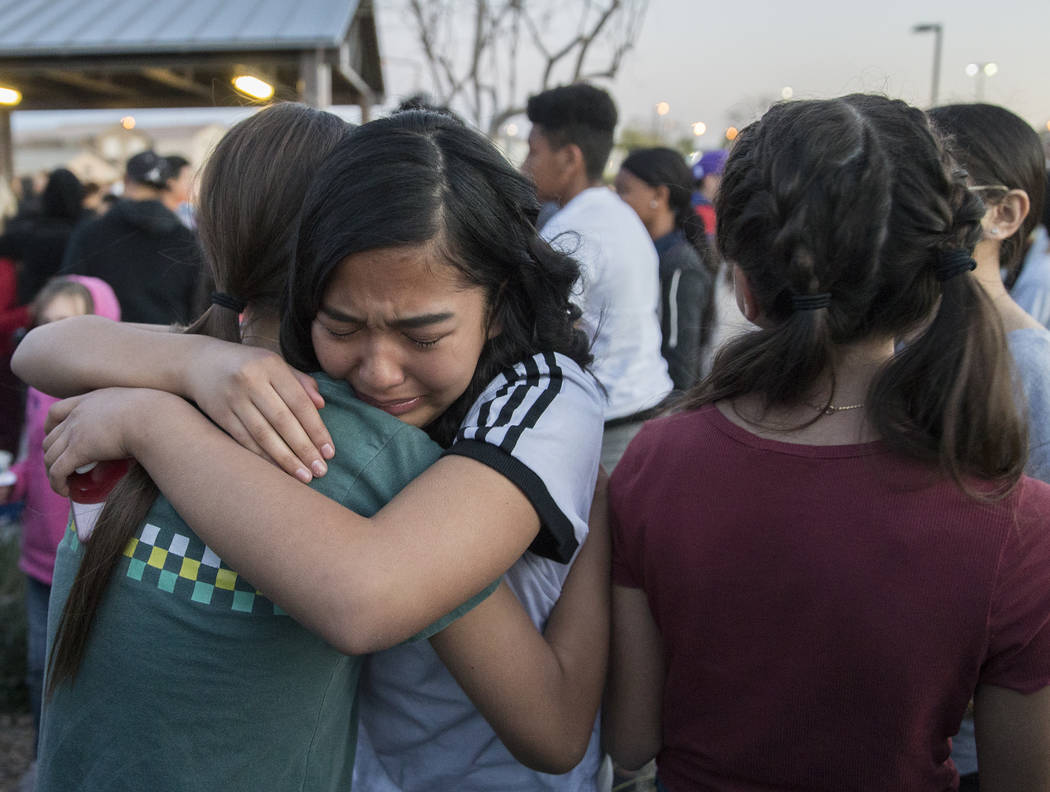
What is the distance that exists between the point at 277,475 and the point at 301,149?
0.61 metres

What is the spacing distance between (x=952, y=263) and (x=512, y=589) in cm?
82

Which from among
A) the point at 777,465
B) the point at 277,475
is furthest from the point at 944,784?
the point at 277,475

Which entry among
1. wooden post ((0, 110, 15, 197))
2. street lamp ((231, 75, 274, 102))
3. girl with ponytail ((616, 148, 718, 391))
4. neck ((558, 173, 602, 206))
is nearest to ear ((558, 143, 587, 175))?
neck ((558, 173, 602, 206))

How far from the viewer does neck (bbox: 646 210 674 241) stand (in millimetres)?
5921

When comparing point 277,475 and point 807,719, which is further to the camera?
point 807,719

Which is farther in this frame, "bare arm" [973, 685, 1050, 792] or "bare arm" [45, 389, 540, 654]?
"bare arm" [973, 685, 1050, 792]

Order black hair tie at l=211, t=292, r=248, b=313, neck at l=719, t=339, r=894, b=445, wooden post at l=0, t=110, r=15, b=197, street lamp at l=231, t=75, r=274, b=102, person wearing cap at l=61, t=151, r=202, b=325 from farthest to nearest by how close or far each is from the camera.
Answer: wooden post at l=0, t=110, r=15, b=197
street lamp at l=231, t=75, r=274, b=102
person wearing cap at l=61, t=151, r=202, b=325
black hair tie at l=211, t=292, r=248, b=313
neck at l=719, t=339, r=894, b=445

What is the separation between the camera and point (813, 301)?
4.04 feet

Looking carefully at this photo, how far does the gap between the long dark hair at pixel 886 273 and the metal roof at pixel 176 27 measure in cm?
681

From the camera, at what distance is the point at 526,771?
4.73 ft

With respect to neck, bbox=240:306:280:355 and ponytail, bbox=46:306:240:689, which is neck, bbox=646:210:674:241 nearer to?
neck, bbox=240:306:280:355

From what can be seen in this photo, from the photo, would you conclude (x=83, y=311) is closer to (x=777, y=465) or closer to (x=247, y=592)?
(x=247, y=592)

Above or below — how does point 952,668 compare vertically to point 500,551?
below

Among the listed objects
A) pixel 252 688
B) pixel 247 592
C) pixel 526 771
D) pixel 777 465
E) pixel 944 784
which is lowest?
pixel 526 771
